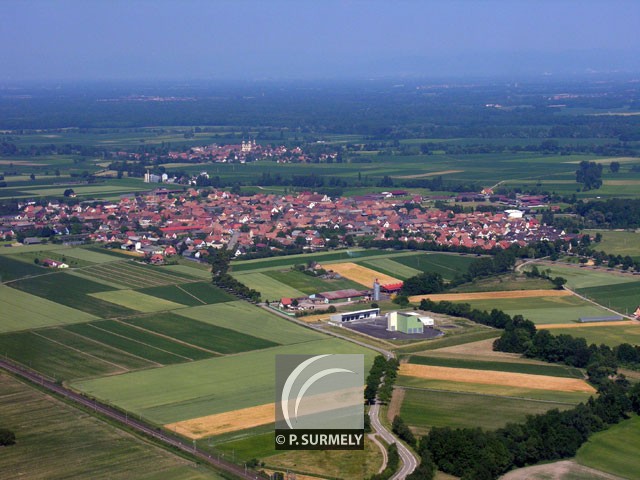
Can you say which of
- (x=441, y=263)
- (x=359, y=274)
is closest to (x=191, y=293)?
(x=359, y=274)

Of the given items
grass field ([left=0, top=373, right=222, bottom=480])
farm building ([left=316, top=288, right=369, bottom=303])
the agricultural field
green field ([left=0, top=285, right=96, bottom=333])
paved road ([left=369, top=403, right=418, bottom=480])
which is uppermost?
grass field ([left=0, top=373, right=222, bottom=480])

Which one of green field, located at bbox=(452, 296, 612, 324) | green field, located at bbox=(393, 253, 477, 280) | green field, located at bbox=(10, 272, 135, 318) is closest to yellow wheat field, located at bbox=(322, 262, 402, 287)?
green field, located at bbox=(393, 253, 477, 280)

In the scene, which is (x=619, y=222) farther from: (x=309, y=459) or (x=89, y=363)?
(x=309, y=459)

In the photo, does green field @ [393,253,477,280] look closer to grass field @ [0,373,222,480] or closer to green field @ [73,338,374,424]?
green field @ [73,338,374,424]

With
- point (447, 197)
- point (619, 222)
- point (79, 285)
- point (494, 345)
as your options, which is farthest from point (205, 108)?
point (494, 345)

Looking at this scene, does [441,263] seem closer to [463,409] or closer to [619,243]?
[619,243]

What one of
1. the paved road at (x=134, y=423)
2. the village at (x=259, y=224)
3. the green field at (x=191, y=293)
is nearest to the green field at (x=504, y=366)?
the paved road at (x=134, y=423)
